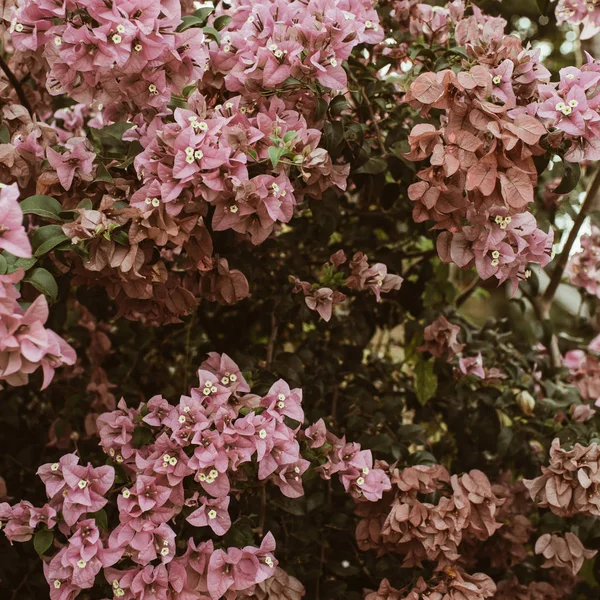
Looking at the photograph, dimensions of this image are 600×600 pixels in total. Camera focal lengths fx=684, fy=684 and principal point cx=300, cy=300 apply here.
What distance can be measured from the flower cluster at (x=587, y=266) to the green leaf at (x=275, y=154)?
95cm

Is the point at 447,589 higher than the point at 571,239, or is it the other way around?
A: the point at 571,239

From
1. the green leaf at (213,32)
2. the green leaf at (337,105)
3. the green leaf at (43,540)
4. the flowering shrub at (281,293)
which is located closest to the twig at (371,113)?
the flowering shrub at (281,293)

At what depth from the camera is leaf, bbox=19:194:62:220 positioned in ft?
3.03

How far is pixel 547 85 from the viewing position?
0.98 metres

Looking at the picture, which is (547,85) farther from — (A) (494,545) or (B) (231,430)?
(A) (494,545)

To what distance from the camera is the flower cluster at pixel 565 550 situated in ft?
3.91

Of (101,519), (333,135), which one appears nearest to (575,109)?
(333,135)

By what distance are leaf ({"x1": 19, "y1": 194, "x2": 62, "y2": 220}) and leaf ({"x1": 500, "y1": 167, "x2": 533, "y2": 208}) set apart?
61cm

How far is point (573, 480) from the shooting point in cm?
112

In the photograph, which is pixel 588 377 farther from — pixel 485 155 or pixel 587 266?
pixel 485 155

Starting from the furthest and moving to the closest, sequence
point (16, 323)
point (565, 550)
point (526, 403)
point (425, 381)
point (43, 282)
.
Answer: point (425, 381)
point (526, 403)
point (565, 550)
point (43, 282)
point (16, 323)

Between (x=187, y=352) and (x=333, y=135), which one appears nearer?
(x=333, y=135)

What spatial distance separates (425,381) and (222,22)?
0.85m

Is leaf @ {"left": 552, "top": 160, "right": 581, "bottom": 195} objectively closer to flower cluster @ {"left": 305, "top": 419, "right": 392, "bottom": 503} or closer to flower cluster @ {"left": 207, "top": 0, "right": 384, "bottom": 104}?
flower cluster @ {"left": 207, "top": 0, "right": 384, "bottom": 104}
